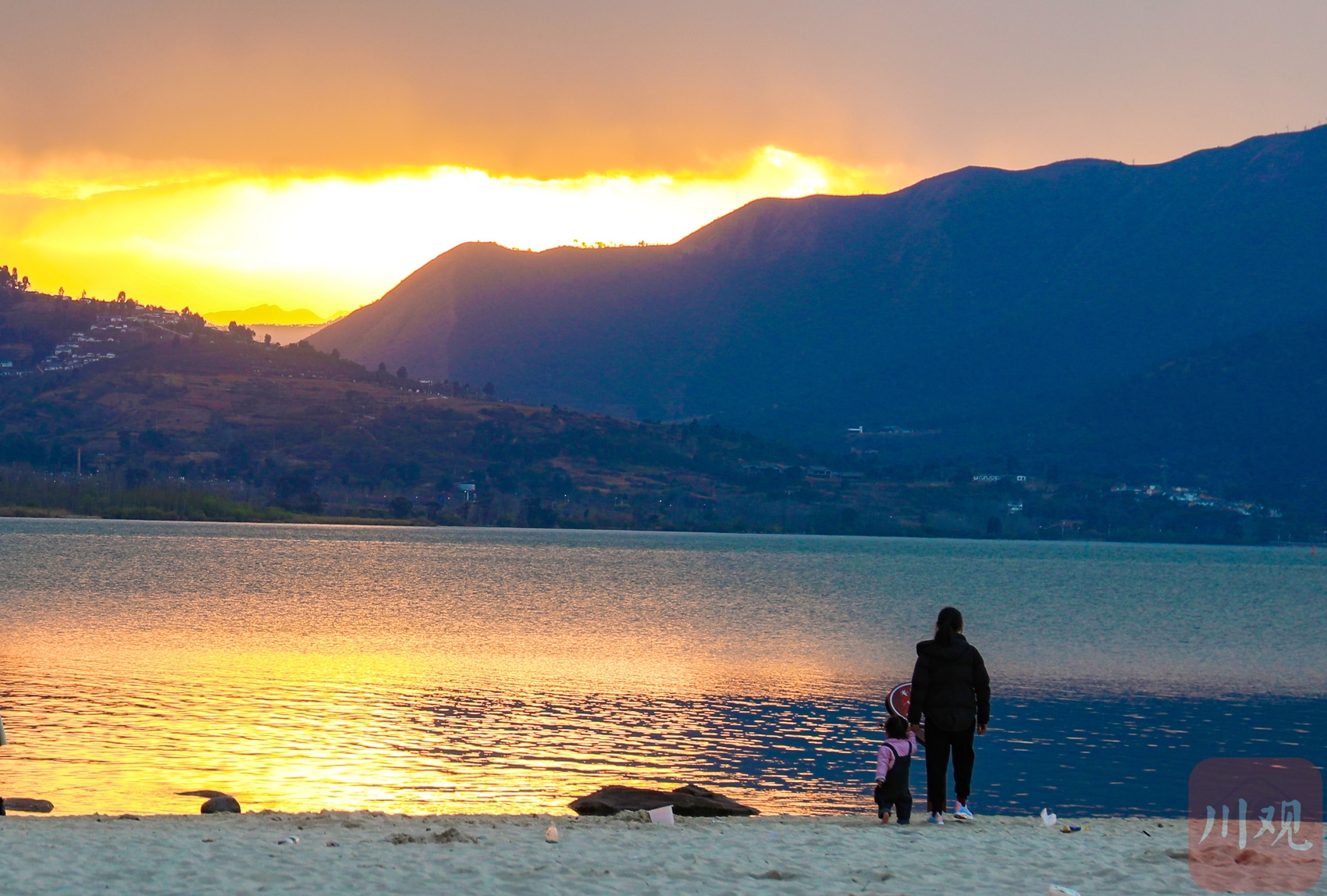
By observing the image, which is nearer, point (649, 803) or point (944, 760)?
point (944, 760)

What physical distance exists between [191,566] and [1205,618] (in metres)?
77.7

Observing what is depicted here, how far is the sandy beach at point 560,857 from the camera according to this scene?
1388 cm

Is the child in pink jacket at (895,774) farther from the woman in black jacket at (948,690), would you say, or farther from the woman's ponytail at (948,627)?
the woman's ponytail at (948,627)

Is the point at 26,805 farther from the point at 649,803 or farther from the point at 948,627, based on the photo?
the point at 948,627

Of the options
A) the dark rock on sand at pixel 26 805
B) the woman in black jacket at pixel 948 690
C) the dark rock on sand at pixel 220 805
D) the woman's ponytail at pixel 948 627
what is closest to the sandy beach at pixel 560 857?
the dark rock on sand at pixel 220 805

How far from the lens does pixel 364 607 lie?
72812 millimetres

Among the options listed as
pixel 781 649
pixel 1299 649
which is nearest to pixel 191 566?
pixel 781 649

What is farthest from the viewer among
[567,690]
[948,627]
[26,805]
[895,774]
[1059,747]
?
[567,690]

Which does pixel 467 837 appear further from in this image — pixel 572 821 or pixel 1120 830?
pixel 1120 830

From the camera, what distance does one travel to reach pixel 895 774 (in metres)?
18.1

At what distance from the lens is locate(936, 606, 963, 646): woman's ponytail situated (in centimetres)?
1669

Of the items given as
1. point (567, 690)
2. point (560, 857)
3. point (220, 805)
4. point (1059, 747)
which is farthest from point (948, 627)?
point (567, 690)

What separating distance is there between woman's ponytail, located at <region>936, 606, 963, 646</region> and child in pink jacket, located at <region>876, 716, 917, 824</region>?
4.44 ft

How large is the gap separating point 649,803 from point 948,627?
19.3ft
